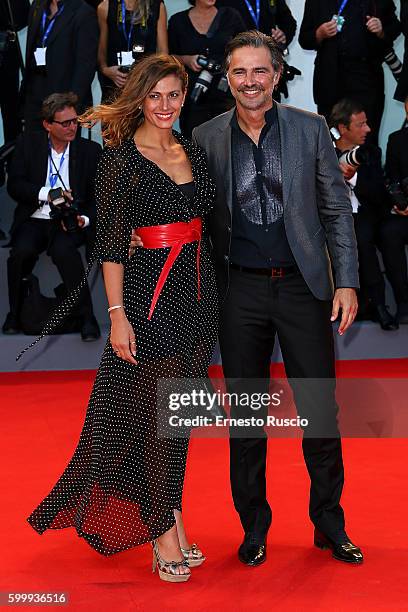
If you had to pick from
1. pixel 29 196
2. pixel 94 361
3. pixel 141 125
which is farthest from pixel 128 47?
pixel 141 125

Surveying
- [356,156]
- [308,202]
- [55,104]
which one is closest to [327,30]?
[356,156]

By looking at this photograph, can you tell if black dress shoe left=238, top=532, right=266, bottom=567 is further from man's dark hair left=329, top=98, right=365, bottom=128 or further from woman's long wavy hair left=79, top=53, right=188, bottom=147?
man's dark hair left=329, top=98, right=365, bottom=128

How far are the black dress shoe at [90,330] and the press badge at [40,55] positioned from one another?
1630mm

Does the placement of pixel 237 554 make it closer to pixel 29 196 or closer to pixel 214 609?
pixel 214 609

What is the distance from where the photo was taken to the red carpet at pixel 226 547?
137 inches

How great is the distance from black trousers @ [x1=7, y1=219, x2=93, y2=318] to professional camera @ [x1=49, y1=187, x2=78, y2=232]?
0.10 meters

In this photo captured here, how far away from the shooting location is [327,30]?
735cm

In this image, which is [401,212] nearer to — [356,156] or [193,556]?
[356,156]

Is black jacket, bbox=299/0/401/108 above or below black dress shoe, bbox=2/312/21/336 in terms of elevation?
above

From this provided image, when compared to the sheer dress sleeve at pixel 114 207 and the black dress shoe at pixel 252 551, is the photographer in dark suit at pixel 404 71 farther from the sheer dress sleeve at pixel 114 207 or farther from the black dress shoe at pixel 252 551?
the black dress shoe at pixel 252 551


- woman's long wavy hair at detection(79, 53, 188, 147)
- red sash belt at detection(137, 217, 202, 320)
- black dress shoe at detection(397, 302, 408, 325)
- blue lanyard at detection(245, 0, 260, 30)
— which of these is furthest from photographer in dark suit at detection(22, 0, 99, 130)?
red sash belt at detection(137, 217, 202, 320)

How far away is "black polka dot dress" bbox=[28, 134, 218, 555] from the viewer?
360 cm

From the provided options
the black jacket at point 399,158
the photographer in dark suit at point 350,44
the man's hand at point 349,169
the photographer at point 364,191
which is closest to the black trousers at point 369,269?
the photographer at point 364,191

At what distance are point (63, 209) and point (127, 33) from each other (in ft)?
4.04
